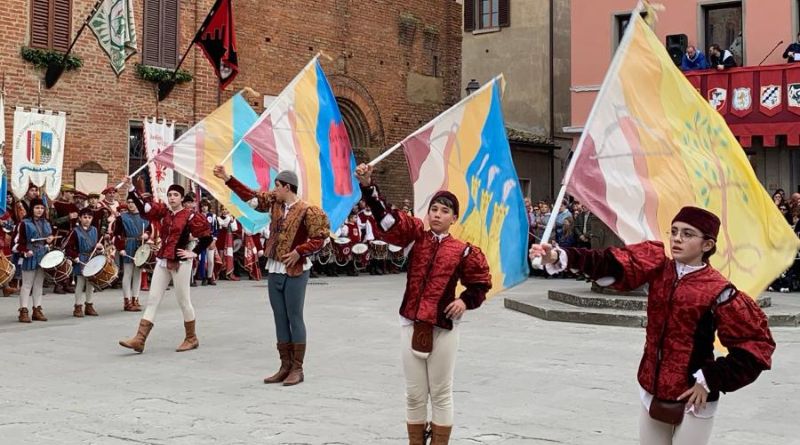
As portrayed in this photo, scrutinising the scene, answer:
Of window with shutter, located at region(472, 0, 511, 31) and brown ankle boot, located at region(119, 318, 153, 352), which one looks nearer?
brown ankle boot, located at region(119, 318, 153, 352)

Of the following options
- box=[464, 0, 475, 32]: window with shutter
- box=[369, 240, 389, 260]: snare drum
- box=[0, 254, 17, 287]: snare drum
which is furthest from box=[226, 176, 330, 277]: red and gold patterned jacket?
box=[464, 0, 475, 32]: window with shutter

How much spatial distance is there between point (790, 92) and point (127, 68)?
630 inches

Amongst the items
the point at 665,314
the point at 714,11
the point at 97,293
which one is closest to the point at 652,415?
the point at 665,314

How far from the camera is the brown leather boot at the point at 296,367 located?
8.89 metres

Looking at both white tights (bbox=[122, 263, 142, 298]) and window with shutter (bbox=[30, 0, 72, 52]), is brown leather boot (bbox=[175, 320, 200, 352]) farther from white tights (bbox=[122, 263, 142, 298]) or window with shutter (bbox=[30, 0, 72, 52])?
window with shutter (bbox=[30, 0, 72, 52])

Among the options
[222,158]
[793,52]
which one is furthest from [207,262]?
[793,52]

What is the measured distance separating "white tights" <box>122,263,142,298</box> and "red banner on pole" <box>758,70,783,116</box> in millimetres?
16307

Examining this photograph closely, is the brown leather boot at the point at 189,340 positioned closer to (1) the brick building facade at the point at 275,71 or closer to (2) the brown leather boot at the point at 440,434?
(2) the brown leather boot at the point at 440,434

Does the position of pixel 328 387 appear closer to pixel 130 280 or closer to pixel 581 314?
pixel 581 314

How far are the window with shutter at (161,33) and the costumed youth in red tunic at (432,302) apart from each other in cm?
1806

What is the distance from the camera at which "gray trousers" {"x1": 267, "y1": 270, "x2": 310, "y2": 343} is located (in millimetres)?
8961

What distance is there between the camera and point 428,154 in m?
8.27

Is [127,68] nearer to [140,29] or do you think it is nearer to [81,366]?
[140,29]

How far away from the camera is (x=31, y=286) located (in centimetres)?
1414
